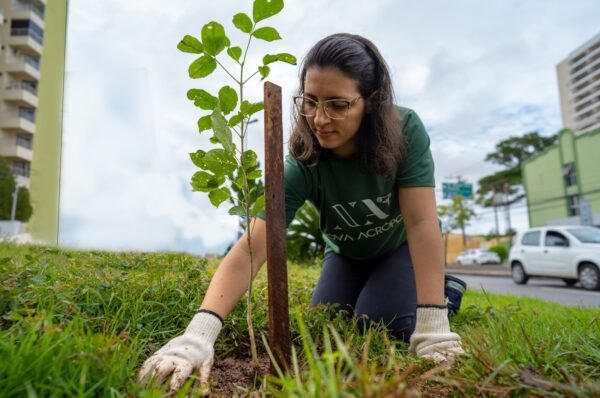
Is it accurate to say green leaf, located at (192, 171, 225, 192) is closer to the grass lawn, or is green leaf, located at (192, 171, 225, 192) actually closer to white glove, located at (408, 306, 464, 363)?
the grass lawn

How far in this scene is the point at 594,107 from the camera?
55.8 meters

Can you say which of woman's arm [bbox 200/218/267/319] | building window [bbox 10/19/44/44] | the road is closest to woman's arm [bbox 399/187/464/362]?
woman's arm [bbox 200/218/267/319]

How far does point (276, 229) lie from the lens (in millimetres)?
1193

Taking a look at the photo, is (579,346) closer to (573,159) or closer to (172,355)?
(172,355)

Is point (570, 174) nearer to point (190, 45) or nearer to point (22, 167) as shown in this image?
point (190, 45)

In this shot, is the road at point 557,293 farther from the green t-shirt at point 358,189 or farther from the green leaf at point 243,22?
the green leaf at point 243,22

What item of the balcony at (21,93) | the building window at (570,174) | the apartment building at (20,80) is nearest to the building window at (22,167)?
the apartment building at (20,80)

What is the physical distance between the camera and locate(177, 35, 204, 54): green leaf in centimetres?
124

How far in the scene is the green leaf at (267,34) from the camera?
125 cm

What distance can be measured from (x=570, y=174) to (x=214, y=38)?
29.1 metres

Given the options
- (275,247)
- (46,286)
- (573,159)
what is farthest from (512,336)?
(573,159)

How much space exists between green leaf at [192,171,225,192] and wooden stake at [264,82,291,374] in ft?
0.71

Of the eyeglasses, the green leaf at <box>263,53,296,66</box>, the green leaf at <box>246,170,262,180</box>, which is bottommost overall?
the green leaf at <box>246,170,262,180</box>

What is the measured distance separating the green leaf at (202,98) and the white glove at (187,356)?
66cm
